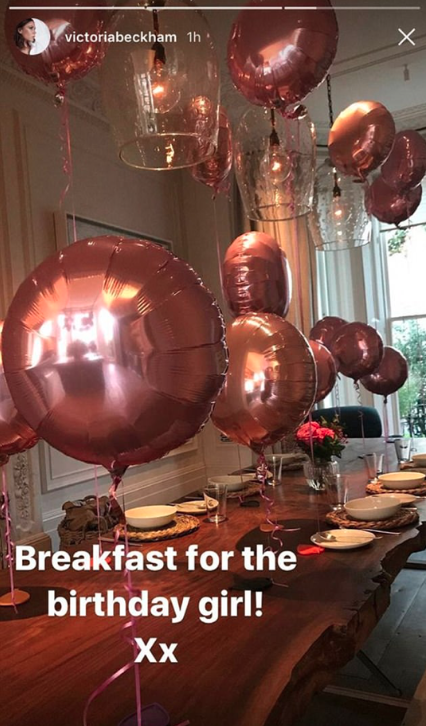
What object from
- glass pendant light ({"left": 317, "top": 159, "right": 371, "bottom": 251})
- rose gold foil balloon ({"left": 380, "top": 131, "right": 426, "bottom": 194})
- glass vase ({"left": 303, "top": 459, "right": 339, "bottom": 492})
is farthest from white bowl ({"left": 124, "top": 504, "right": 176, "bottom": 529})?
rose gold foil balloon ({"left": 380, "top": 131, "right": 426, "bottom": 194})

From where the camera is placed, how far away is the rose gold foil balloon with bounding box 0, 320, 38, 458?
4.44 feet

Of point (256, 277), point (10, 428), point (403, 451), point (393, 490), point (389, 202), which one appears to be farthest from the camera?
point (389, 202)

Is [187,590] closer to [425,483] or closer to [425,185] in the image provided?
[425,483]

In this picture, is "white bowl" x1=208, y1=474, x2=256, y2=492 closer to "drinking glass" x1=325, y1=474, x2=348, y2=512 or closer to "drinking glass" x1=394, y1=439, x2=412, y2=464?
"drinking glass" x1=325, y1=474, x2=348, y2=512

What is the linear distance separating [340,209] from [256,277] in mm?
964

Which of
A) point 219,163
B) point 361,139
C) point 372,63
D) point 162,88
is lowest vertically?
point 162,88

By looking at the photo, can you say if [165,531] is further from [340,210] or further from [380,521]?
[340,210]

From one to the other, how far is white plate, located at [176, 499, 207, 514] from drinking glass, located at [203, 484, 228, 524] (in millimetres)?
91

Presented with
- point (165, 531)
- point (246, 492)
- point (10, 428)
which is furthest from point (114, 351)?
point (246, 492)

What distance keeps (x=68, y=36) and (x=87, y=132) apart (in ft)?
8.99

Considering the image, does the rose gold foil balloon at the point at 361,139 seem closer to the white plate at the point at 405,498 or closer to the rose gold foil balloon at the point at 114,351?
the white plate at the point at 405,498

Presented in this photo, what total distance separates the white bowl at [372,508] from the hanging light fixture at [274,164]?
0.99 meters

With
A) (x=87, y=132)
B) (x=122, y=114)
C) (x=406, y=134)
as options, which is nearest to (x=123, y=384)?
(x=122, y=114)

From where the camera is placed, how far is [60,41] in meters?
1.62
